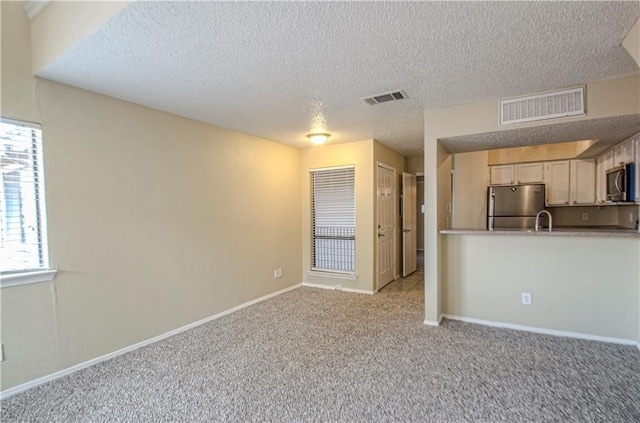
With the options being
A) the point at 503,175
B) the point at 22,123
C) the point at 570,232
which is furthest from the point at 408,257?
the point at 22,123

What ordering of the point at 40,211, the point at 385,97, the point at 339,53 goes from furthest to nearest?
the point at 385,97
the point at 40,211
the point at 339,53

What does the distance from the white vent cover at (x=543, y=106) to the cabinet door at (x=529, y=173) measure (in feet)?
10.1

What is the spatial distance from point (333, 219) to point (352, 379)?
3115 millimetres

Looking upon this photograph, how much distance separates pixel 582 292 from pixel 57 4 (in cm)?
528

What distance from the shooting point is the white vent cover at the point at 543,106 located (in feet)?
8.96

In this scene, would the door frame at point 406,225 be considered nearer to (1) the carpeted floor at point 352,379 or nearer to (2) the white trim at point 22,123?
(1) the carpeted floor at point 352,379

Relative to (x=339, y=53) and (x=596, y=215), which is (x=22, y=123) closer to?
(x=339, y=53)

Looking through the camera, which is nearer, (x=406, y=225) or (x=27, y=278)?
(x=27, y=278)

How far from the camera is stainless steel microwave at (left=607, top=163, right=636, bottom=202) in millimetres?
3521

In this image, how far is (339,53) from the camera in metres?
2.11

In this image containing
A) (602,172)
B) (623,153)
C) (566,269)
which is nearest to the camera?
(566,269)

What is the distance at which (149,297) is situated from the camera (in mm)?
3135

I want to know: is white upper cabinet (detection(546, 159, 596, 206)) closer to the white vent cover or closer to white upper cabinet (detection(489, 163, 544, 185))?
white upper cabinet (detection(489, 163, 544, 185))

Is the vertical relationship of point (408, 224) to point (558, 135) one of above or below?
below
